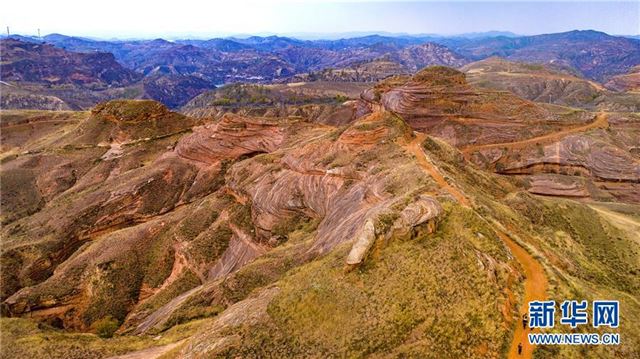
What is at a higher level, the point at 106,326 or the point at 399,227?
the point at 399,227

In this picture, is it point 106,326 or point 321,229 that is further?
point 106,326

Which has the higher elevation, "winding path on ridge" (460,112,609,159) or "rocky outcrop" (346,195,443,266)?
"rocky outcrop" (346,195,443,266)

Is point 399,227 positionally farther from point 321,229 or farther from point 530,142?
point 530,142

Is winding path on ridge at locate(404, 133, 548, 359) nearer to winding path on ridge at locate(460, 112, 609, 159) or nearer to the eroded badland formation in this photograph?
the eroded badland formation

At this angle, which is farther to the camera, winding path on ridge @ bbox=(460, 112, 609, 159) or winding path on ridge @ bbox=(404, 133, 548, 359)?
winding path on ridge @ bbox=(460, 112, 609, 159)

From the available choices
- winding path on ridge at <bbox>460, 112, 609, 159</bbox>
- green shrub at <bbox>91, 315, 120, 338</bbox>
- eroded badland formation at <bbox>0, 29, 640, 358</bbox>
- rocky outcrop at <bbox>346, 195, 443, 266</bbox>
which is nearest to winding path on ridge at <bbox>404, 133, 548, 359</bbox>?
eroded badland formation at <bbox>0, 29, 640, 358</bbox>

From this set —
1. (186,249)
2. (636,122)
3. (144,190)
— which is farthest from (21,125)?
(636,122)

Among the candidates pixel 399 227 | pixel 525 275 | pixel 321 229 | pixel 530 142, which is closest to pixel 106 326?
pixel 321 229

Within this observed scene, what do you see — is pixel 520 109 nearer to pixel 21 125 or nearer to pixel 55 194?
pixel 55 194

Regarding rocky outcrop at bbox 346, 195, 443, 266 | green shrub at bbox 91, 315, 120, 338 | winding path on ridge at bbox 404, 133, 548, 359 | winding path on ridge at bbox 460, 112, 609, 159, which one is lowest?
green shrub at bbox 91, 315, 120, 338

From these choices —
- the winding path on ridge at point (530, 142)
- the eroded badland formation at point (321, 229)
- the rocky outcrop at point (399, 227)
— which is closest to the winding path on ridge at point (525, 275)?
the eroded badland formation at point (321, 229)

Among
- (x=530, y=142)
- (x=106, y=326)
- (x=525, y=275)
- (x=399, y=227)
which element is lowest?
(x=106, y=326)
